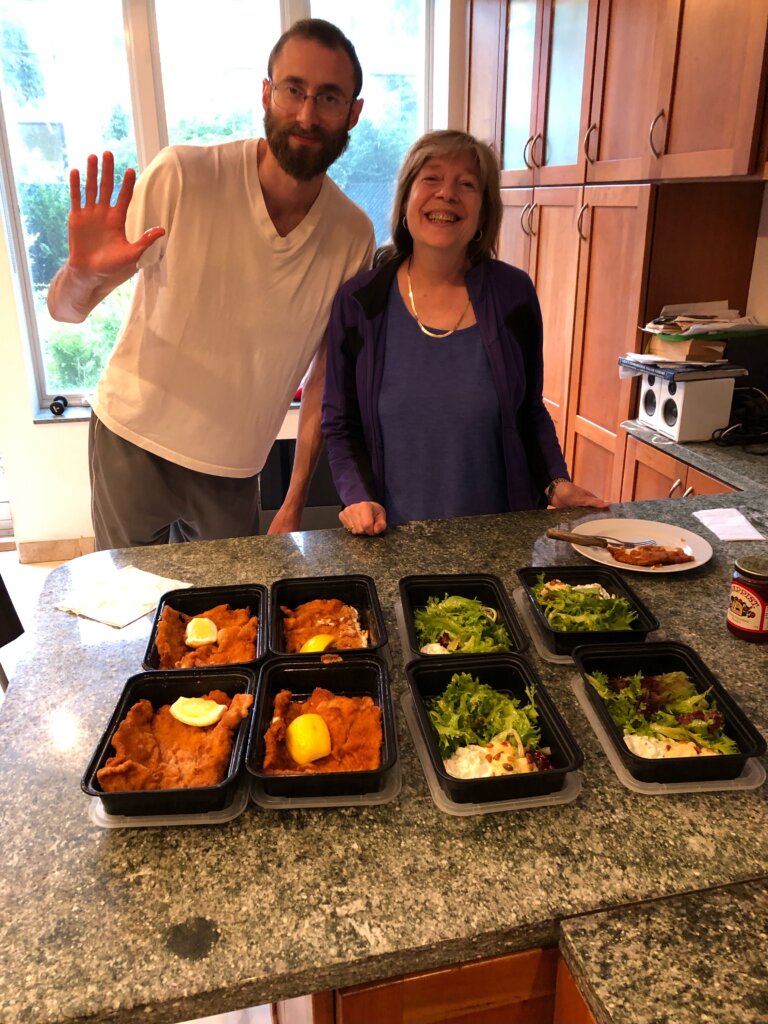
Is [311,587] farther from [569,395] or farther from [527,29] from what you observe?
[527,29]

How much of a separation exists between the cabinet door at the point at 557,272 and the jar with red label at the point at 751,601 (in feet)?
6.41

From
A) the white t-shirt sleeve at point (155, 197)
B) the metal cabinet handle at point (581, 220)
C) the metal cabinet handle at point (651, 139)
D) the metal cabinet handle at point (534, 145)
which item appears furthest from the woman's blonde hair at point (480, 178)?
the metal cabinet handle at point (534, 145)

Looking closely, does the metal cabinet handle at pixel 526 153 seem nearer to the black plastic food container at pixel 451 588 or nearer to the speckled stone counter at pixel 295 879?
the black plastic food container at pixel 451 588

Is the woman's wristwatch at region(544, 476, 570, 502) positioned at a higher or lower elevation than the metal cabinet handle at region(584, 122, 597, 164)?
lower

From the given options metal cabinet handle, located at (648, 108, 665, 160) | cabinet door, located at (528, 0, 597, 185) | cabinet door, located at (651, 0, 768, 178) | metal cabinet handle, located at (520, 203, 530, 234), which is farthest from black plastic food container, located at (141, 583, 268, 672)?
metal cabinet handle, located at (520, 203, 530, 234)

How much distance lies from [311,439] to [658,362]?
1157 mm

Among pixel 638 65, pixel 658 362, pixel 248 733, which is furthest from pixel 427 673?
pixel 638 65

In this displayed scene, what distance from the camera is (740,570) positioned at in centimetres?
117

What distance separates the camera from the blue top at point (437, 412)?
5.80ft

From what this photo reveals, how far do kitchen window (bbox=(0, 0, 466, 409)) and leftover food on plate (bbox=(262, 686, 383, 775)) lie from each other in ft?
8.46

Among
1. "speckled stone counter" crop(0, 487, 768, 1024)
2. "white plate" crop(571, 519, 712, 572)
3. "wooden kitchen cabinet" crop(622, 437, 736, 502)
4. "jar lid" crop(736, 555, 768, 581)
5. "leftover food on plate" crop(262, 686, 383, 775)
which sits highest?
"jar lid" crop(736, 555, 768, 581)

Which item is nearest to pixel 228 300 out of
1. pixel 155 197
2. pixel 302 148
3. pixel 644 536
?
pixel 155 197

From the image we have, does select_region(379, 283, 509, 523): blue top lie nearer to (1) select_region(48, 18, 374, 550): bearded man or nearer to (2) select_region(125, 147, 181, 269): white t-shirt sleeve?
(1) select_region(48, 18, 374, 550): bearded man

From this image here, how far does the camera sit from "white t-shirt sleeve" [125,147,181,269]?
179cm
